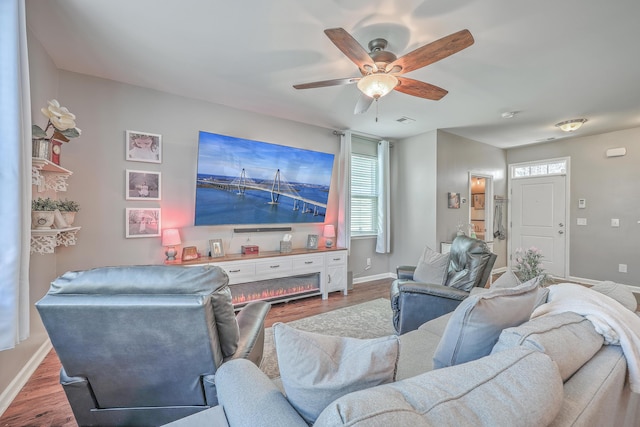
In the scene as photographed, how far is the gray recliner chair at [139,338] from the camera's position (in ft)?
3.73

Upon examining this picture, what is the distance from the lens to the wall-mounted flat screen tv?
3.44 meters

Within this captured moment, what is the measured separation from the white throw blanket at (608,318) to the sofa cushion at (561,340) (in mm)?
43

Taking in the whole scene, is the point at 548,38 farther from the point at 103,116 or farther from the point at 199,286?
the point at 103,116

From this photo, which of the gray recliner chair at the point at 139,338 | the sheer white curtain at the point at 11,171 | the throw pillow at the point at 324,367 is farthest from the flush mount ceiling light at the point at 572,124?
the sheer white curtain at the point at 11,171

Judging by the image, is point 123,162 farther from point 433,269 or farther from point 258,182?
point 433,269

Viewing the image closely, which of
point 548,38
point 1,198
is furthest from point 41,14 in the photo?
point 548,38

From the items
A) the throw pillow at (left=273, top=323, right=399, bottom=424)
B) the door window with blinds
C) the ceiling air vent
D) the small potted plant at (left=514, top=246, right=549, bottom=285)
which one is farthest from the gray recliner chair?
the door window with blinds

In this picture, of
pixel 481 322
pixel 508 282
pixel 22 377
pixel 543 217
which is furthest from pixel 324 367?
pixel 543 217

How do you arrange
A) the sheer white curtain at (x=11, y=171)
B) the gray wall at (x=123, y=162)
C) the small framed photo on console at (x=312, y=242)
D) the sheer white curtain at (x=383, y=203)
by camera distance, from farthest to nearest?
the sheer white curtain at (x=383, y=203), the small framed photo on console at (x=312, y=242), the gray wall at (x=123, y=162), the sheer white curtain at (x=11, y=171)

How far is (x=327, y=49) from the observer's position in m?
2.33

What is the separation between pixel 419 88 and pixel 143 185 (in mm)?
3056

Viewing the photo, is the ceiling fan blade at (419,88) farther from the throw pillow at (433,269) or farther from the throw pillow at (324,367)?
the throw pillow at (324,367)

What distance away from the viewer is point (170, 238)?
311cm

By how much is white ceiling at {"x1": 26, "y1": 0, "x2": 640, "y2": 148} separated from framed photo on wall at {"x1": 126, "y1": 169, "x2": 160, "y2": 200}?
0.98m
